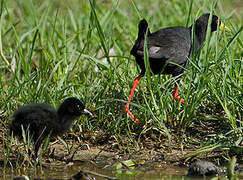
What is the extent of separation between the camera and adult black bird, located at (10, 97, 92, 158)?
13.6 ft

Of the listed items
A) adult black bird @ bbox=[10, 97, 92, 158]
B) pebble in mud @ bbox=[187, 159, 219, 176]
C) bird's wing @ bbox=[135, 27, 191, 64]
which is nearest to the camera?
pebble in mud @ bbox=[187, 159, 219, 176]

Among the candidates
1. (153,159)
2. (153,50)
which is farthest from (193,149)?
(153,50)

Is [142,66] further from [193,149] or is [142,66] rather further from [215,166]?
[215,166]

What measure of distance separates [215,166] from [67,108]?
137 cm

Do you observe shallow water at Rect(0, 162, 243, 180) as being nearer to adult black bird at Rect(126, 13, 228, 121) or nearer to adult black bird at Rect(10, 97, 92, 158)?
adult black bird at Rect(10, 97, 92, 158)

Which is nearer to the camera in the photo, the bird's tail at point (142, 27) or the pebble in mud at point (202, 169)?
the pebble in mud at point (202, 169)

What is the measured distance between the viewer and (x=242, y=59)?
5.03 metres

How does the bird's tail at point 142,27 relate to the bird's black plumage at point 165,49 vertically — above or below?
above

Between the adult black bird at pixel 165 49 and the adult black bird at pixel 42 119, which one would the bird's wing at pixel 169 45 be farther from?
the adult black bird at pixel 42 119

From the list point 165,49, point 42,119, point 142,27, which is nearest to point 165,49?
point 165,49

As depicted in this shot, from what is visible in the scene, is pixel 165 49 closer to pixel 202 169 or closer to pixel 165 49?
pixel 165 49

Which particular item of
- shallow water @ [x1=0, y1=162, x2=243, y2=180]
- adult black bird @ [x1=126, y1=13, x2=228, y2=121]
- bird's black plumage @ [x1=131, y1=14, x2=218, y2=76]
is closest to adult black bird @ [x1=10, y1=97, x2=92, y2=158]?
shallow water @ [x1=0, y1=162, x2=243, y2=180]

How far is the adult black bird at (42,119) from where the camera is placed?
416 cm

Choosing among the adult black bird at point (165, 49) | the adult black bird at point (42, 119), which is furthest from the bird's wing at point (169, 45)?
the adult black bird at point (42, 119)
